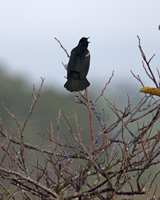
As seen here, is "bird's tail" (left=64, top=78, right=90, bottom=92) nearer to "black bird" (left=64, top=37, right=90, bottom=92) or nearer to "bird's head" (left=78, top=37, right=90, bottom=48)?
"black bird" (left=64, top=37, right=90, bottom=92)

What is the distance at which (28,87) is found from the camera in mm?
35844

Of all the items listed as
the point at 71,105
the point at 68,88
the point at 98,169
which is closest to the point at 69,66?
the point at 68,88

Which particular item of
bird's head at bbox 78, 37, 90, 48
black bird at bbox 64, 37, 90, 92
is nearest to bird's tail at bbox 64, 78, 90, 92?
black bird at bbox 64, 37, 90, 92

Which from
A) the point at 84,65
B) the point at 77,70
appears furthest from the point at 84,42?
the point at 77,70

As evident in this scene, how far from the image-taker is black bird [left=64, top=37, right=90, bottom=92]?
241 inches

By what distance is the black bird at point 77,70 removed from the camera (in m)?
6.12

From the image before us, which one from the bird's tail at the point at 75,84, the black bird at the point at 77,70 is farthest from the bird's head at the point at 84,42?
the bird's tail at the point at 75,84

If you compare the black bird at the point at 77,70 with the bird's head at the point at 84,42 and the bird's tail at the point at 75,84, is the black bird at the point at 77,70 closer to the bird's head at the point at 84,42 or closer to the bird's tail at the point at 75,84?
the bird's tail at the point at 75,84

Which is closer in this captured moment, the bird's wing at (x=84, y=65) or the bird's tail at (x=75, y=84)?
the bird's tail at (x=75, y=84)

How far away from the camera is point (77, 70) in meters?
6.23

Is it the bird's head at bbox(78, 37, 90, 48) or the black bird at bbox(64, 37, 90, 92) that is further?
the bird's head at bbox(78, 37, 90, 48)

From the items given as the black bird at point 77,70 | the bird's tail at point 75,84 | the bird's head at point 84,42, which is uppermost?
the bird's head at point 84,42

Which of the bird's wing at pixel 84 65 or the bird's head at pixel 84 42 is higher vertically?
the bird's head at pixel 84 42

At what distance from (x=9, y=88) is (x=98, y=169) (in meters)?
32.7
